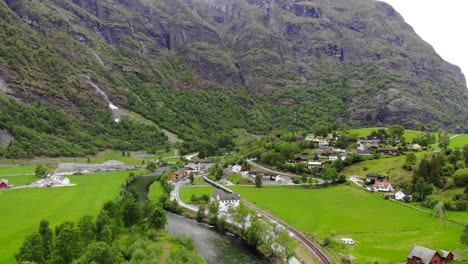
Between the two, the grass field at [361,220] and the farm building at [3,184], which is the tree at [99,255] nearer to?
the grass field at [361,220]

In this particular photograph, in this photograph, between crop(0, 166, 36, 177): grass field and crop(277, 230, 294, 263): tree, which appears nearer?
crop(277, 230, 294, 263): tree

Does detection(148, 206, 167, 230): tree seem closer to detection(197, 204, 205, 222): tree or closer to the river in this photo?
the river

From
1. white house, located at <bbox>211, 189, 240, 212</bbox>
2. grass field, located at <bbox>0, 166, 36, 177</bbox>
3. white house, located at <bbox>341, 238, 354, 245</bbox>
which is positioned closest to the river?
white house, located at <bbox>211, 189, 240, 212</bbox>

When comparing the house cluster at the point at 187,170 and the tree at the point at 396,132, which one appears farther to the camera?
the tree at the point at 396,132

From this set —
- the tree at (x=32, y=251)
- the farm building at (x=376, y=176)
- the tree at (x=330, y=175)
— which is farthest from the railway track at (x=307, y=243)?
the farm building at (x=376, y=176)

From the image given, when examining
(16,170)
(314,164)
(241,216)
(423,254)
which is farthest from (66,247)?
(16,170)

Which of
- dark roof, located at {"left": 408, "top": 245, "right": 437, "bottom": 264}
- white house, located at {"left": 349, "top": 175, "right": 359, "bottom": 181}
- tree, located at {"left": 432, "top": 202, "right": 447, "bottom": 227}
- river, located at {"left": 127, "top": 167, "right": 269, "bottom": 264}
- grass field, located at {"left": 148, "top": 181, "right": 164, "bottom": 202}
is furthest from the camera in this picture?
white house, located at {"left": 349, "top": 175, "right": 359, "bottom": 181}

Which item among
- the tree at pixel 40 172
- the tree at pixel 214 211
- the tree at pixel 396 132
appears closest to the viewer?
the tree at pixel 214 211
